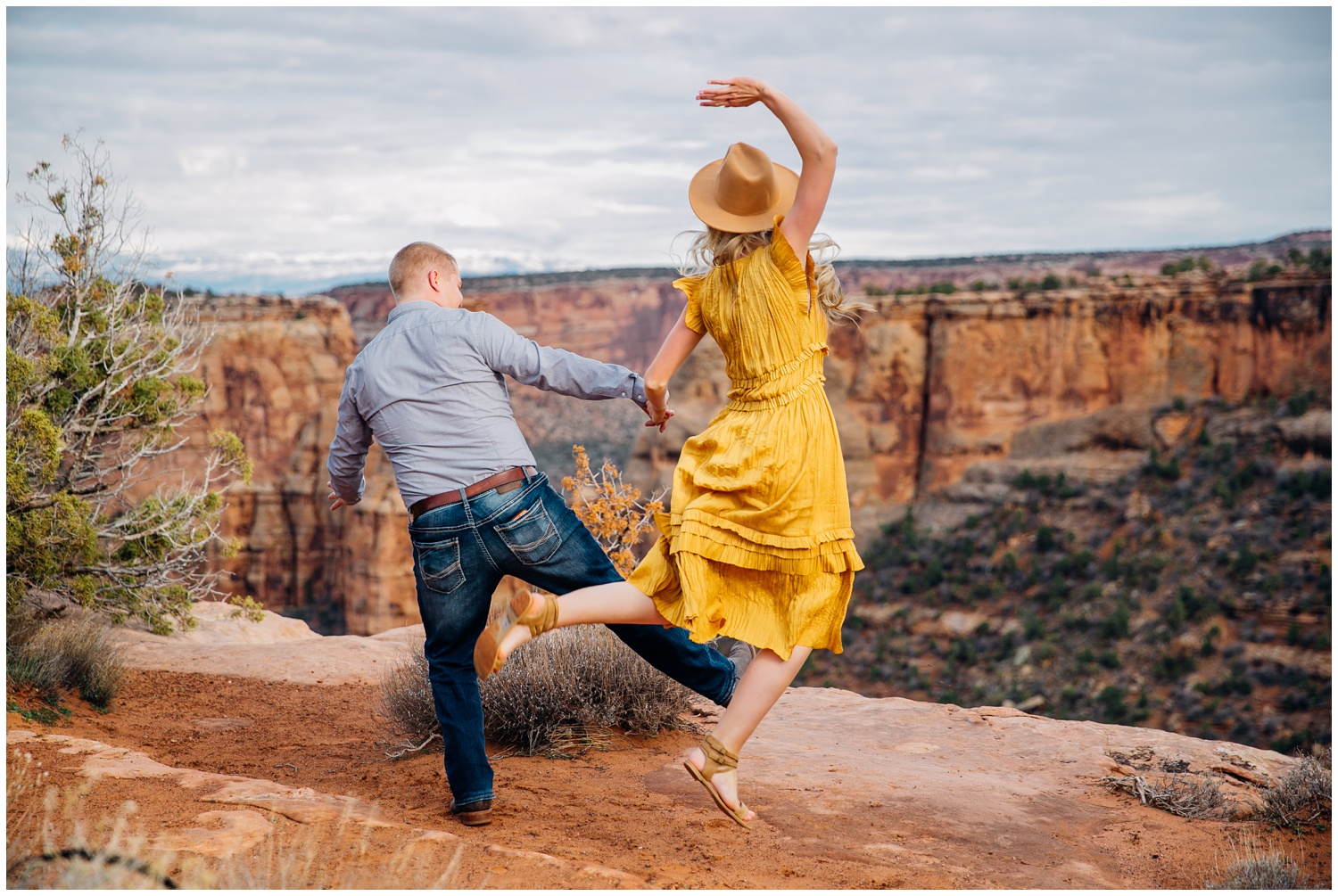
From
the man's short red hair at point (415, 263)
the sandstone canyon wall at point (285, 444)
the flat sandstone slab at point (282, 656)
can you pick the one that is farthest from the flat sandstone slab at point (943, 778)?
the sandstone canyon wall at point (285, 444)

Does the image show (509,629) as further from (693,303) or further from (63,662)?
(63,662)

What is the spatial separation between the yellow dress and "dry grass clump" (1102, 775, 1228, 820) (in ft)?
6.94

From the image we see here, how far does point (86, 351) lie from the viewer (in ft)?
26.5

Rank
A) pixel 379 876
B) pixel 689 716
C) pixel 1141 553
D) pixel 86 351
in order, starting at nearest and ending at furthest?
pixel 379 876 < pixel 689 716 < pixel 86 351 < pixel 1141 553

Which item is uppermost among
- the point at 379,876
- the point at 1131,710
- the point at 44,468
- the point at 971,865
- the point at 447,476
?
the point at 447,476

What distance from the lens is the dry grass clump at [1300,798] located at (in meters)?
4.45

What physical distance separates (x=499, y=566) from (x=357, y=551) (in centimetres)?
2957

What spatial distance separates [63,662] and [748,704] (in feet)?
12.6

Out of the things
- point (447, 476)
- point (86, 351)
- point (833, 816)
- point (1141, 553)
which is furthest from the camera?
point (1141, 553)

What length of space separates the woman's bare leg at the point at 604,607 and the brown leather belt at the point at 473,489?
0.39 metres

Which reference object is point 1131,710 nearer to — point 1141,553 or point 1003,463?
point 1141,553

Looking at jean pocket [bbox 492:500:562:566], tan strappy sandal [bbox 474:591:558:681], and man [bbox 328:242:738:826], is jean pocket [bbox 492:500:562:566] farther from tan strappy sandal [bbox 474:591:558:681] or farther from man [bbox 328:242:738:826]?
tan strappy sandal [bbox 474:591:558:681]

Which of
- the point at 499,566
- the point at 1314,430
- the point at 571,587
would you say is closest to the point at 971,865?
the point at 571,587

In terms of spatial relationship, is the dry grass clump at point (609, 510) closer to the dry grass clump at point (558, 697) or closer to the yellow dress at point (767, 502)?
the dry grass clump at point (558, 697)
